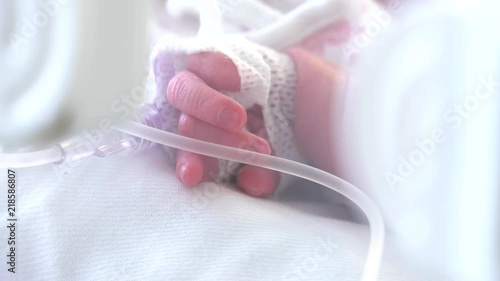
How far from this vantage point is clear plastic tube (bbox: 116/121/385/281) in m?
0.43

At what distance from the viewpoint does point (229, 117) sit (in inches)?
18.1

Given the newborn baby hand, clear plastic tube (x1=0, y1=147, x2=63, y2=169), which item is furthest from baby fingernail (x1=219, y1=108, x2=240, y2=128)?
clear plastic tube (x1=0, y1=147, x2=63, y2=169)

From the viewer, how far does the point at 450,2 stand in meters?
0.46

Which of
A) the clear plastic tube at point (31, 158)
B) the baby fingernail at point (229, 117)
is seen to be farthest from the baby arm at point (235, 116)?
the clear plastic tube at point (31, 158)

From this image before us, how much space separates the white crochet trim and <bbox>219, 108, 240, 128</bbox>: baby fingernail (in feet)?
0.15

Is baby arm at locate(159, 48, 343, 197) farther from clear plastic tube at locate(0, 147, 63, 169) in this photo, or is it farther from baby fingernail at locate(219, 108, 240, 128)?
clear plastic tube at locate(0, 147, 63, 169)

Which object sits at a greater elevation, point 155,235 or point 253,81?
point 253,81

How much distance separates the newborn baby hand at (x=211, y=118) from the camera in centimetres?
46

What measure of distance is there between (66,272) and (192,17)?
340 mm

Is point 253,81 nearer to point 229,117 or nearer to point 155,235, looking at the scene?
point 229,117

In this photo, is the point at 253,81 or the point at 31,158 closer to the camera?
the point at 31,158

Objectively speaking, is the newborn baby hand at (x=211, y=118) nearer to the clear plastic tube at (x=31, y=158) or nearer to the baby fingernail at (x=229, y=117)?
the baby fingernail at (x=229, y=117)

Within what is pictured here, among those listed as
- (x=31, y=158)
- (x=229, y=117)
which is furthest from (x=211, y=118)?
(x=31, y=158)

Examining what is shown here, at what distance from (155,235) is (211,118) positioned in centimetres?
11
